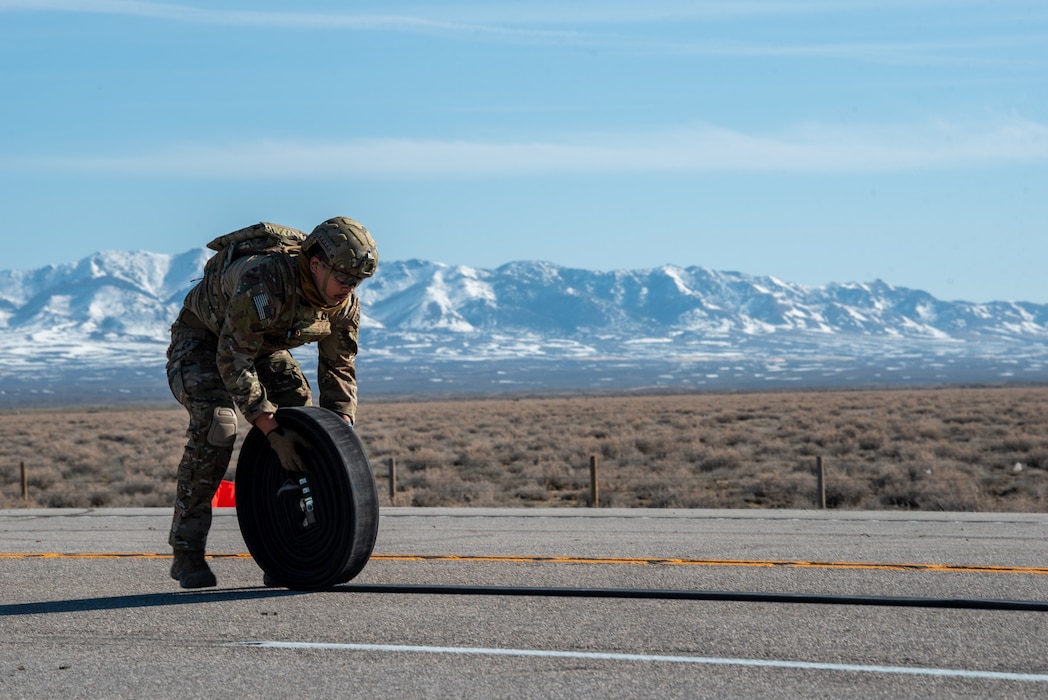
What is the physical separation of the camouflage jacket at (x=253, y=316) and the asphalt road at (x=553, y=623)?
112 centimetres

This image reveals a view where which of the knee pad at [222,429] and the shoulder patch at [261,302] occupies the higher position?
the shoulder patch at [261,302]

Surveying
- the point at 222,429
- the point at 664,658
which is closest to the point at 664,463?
the point at 222,429

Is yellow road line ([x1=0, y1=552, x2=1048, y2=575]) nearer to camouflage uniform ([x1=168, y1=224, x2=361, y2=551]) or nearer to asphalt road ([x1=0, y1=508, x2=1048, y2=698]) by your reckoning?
asphalt road ([x1=0, y1=508, x2=1048, y2=698])

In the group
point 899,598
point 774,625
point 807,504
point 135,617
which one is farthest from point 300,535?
point 807,504

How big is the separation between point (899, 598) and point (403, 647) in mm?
2518

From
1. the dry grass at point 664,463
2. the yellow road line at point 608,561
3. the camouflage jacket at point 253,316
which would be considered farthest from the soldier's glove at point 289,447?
the dry grass at point 664,463

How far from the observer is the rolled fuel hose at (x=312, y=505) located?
6773 millimetres

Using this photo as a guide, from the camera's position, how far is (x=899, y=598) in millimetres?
6520

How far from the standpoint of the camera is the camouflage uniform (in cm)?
682

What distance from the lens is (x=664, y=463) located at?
25406 millimetres

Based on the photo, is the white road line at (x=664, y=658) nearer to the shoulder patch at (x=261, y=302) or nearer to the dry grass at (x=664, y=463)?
the shoulder patch at (x=261, y=302)

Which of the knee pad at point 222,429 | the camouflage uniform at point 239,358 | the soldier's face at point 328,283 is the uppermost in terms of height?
the soldier's face at point 328,283

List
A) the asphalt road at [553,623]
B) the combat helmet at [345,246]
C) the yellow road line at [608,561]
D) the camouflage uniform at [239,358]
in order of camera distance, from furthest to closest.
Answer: the yellow road line at [608,561], the camouflage uniform at [239,358], the combat helmet at [345,246], the asphalt road at [553,623]

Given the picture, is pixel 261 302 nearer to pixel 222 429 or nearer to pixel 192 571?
pixel 222 429
